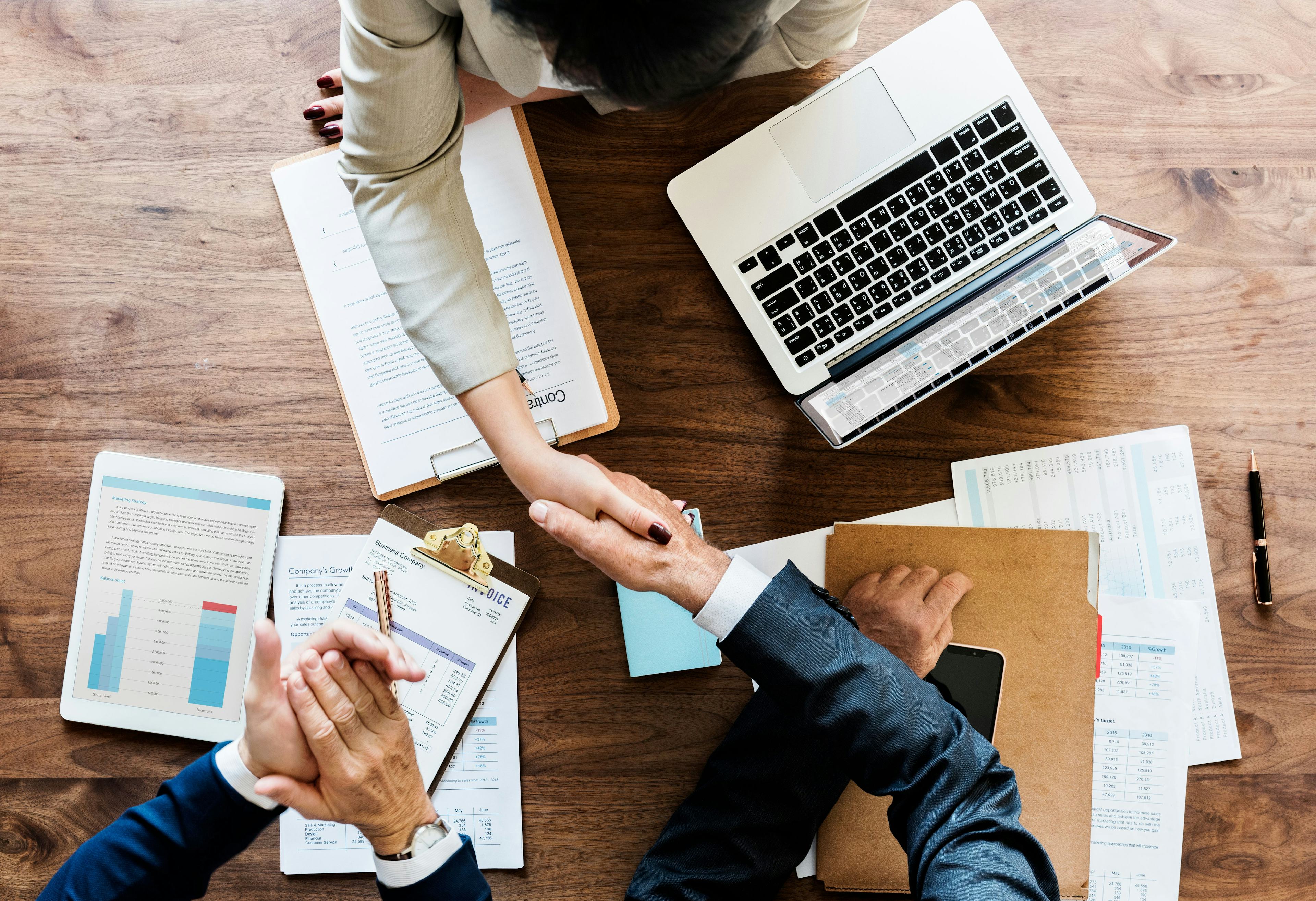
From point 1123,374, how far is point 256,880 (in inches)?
57.0

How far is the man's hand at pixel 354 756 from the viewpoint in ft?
3.31

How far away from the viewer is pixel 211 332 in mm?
1211

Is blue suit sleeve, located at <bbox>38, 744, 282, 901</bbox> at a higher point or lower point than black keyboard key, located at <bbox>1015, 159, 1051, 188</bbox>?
higher

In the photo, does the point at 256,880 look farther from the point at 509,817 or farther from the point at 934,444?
the point at 934,444

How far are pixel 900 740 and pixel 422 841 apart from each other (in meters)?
0.60

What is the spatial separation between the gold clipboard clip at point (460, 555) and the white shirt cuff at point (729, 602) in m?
0.33

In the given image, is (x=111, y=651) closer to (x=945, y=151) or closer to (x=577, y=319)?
(x=577, y=319)

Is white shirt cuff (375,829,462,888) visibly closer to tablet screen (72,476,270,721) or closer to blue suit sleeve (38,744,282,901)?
blue suit sleeve (38,744,282,901)

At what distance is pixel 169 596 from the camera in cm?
119

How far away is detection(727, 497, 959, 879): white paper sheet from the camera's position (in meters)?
1.20

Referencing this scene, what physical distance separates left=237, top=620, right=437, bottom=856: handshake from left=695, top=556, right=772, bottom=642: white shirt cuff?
364 mm

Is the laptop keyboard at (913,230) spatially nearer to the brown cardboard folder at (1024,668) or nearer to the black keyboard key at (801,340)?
the black keyboard key at (801,340)

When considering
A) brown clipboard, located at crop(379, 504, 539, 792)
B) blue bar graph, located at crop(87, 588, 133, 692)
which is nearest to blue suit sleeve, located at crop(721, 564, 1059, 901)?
brown clipboard, located at crop(379, 504, 539, 792)

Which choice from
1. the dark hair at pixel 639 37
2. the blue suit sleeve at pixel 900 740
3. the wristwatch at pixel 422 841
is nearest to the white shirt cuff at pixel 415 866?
the wristwatch at pixel 422 841
